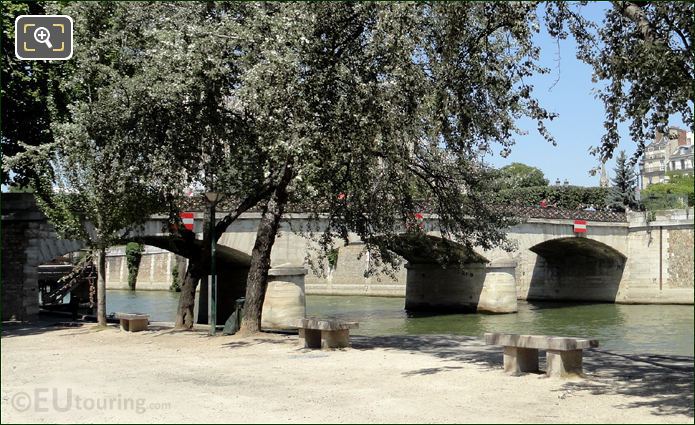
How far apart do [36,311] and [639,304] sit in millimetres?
35242

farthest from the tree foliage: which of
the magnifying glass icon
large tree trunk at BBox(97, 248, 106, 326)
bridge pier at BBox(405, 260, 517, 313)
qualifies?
the magnifying glass icon

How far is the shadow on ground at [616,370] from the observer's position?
30.9 feet

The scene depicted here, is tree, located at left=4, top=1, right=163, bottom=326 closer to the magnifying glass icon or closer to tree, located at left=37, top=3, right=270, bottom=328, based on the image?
tree, located at left=37, top=3, right=270, bottom=328

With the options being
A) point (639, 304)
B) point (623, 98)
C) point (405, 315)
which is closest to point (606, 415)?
point (623, 98)

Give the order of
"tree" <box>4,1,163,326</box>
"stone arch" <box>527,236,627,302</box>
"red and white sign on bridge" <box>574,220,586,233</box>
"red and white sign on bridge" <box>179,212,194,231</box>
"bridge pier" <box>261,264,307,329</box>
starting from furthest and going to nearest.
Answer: "stone arch" <box>527,236,627,302</box>, "red and white sign on bridge" <box>574,220,586,233</box>, "bridge pier" <box>261,264,307,329</box>, "red and white sign on bridge" <box>179,212,194,231</box>, "tree" <box>4,1,163,326</box>

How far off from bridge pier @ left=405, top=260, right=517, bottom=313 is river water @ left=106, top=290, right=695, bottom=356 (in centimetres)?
115

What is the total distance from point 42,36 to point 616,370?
33.7 feet

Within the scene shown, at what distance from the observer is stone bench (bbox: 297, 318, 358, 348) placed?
15.2m

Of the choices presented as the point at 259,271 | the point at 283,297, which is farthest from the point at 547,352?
the point at 283,297

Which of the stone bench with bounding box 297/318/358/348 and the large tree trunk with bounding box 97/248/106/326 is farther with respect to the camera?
the large tree trunk with bounding box 97/248/106/326

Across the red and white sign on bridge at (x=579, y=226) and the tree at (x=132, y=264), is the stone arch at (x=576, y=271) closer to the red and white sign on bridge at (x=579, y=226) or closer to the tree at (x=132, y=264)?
the red and white sign on bridge at (x=579, y=226)

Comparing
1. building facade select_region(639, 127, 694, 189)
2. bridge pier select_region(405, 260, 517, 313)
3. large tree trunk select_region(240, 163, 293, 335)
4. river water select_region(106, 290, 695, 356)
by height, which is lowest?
river water select_region(106, 290, 695, 356)

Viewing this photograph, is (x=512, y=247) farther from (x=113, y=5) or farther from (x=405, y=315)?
(x=405, y=315)

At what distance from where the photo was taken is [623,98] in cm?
1243
